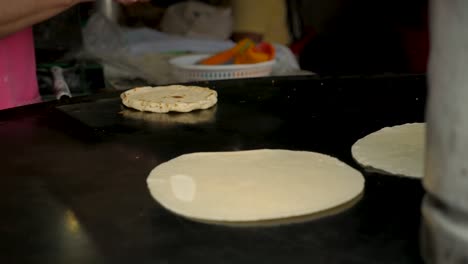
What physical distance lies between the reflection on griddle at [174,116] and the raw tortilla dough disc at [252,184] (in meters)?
0.25

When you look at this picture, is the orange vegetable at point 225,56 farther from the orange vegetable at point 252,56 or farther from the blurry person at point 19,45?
the blurry person at point 19,45

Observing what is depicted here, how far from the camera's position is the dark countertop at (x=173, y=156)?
77 cm

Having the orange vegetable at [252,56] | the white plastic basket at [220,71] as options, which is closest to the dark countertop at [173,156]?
the white plastic basket at [220,71]

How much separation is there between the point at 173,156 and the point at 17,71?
2.67 ft

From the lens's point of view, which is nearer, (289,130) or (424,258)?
(424,258)

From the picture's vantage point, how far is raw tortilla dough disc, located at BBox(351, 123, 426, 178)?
1043 mm

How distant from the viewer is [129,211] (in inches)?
35.5

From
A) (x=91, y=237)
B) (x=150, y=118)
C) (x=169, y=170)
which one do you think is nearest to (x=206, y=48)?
(x=150, y=118)

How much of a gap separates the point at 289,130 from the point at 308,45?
2657mm

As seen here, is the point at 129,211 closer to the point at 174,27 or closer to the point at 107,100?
the point at 107,100

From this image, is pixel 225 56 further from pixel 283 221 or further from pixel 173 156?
pixel 283 221

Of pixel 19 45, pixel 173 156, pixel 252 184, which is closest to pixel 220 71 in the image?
pixel 19 45

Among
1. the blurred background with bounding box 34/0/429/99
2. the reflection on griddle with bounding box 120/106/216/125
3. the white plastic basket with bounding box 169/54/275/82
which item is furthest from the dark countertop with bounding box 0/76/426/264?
the blurred background with bounding box 34/0/429/99

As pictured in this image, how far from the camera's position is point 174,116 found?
1428 mm
